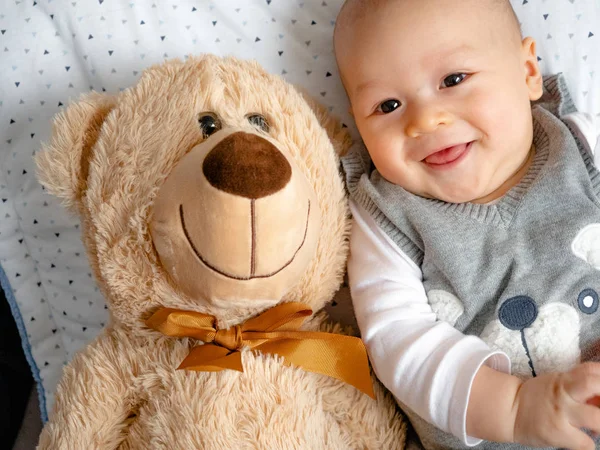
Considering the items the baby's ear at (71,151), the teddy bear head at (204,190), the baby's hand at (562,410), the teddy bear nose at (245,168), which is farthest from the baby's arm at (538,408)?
the baby's ear at (71,151)

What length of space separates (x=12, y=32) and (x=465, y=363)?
0.87 m

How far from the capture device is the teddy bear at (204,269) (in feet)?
2.07

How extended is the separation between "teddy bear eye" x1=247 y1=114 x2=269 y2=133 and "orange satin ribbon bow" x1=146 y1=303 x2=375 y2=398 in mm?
221

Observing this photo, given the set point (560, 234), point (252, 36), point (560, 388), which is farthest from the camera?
point (252, 36)

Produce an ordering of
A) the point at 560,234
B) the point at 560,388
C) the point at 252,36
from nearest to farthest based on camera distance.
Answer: the point at 560,388 → the point at 560,234 → the point at 252,36

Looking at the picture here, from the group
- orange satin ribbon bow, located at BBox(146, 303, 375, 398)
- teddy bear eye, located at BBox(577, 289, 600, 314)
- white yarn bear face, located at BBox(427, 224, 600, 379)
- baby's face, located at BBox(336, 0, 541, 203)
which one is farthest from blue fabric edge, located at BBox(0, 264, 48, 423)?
teddy bear eye, located at BBox(577, 289, 600, 314)

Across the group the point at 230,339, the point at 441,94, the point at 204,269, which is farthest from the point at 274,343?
the point at 441,94

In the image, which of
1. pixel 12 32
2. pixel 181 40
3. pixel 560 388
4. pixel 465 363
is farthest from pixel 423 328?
pixel 12 32

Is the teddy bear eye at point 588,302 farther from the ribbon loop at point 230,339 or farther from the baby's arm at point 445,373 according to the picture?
the ribbon loop at point 230,339

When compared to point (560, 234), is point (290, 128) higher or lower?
higher

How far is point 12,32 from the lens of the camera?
96cm

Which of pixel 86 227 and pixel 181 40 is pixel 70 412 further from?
pixel 181 40

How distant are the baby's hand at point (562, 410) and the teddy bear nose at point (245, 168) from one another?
1.24 feet

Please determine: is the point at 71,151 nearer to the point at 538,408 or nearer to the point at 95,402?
the point at 95,402
